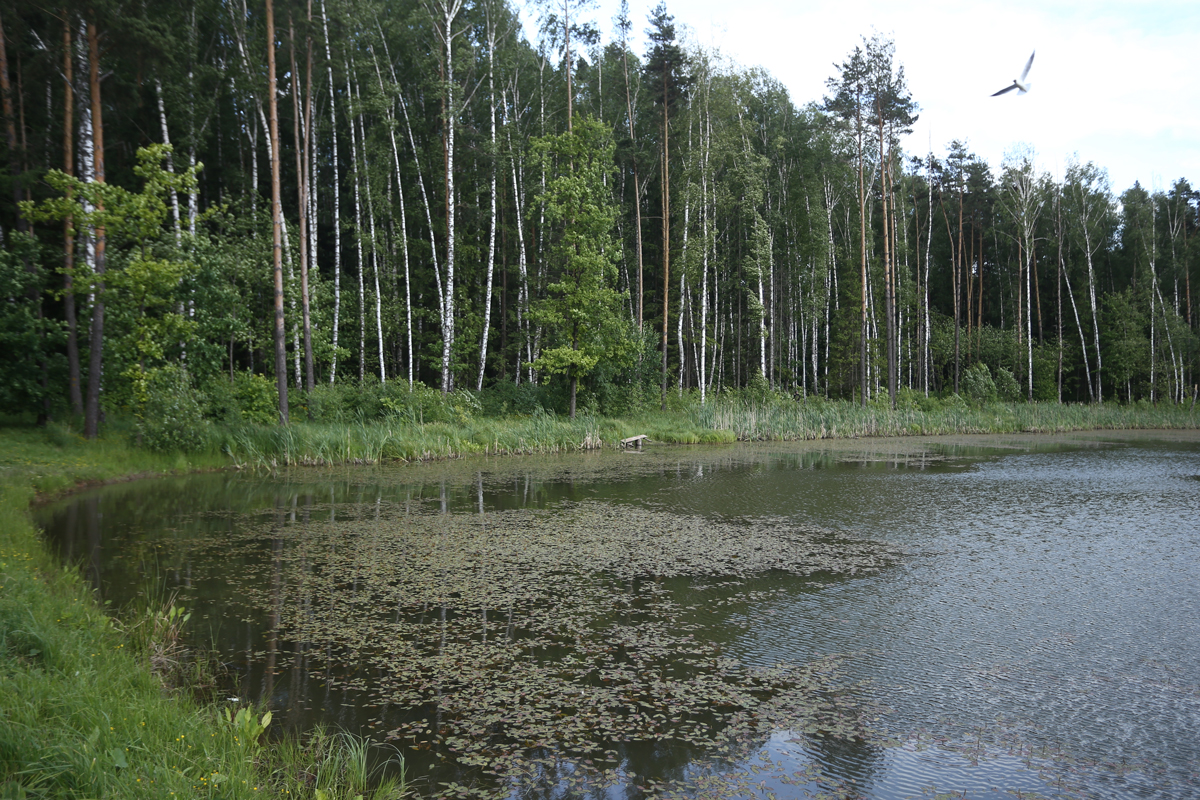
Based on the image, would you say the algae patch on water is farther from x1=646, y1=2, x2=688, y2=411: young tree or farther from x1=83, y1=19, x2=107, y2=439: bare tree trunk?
x1=646, y1=2, x2=688, y2=411: young tree

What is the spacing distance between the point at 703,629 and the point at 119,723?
3085 mm

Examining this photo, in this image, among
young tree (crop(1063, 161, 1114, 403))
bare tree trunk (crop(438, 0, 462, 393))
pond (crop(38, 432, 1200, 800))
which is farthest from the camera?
young tree (crop(1063, 161, 1114, 403))

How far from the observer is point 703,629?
14.9ft

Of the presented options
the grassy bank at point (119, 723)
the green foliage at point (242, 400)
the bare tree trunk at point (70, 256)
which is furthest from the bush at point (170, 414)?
the grassy bank at point (119, 723)

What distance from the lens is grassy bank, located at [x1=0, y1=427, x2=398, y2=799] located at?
2.31 m

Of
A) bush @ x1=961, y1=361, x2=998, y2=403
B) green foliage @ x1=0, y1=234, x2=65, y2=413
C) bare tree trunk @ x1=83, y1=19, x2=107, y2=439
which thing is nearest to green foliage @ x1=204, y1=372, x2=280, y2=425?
bare tree trunk @ x1=83, y1=19, x2=107, y2=439

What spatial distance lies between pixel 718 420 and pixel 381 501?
1129cm

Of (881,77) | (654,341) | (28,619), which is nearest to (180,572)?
(28,619)

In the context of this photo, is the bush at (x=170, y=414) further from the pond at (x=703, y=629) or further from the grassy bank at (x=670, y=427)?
the pond at (x=703, y=629)

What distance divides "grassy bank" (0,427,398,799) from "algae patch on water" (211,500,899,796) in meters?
0.51

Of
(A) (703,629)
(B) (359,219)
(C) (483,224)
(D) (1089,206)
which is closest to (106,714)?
(A) (703,629)

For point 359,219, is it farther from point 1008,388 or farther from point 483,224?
point 1008,388

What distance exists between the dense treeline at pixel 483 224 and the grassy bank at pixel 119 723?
9222 mm

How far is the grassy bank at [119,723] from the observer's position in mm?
2312
